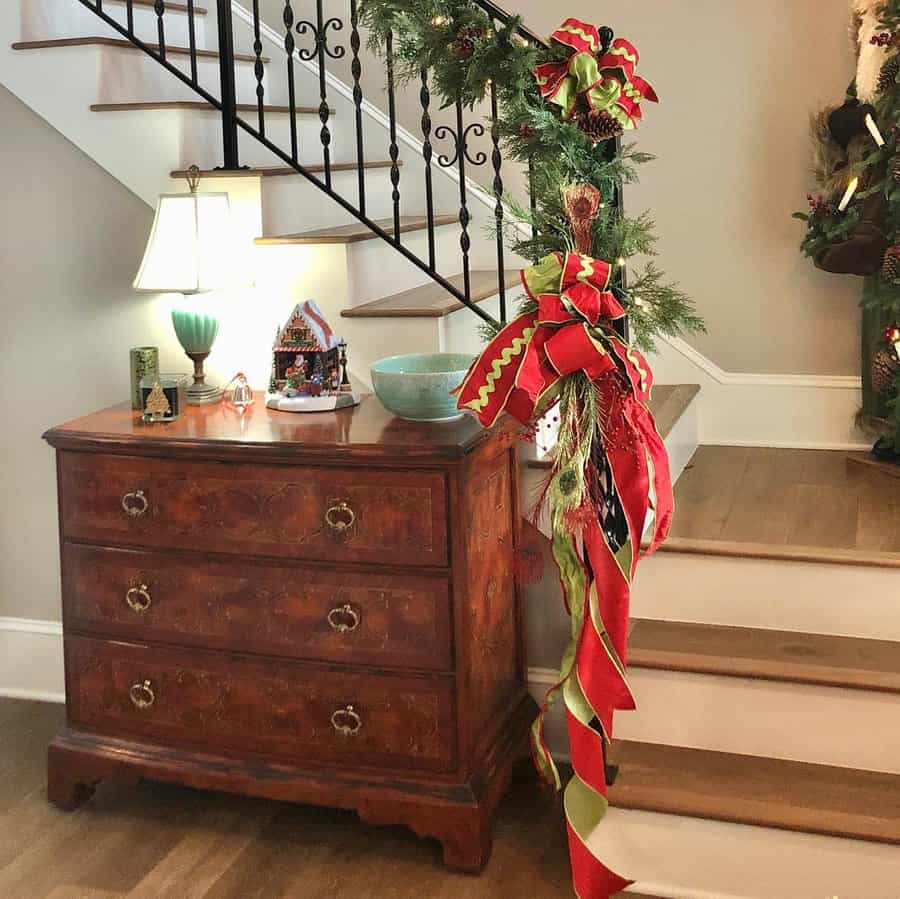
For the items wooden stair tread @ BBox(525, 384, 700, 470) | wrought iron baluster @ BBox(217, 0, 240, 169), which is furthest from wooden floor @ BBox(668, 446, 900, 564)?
wrought iron baluster @ BBox(217, 0, 240, 169)

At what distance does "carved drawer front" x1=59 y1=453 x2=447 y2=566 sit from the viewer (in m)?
2.50

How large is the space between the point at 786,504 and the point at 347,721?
Result: 1.30 meters

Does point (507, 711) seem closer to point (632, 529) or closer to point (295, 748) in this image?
point (295, 748)

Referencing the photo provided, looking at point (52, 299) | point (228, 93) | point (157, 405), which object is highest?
point (228, 93)

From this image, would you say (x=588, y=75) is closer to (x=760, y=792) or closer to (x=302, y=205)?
(x=302, y=205)

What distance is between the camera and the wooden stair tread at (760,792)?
2352 mm

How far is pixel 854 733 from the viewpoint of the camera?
2.52 m

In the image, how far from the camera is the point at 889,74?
3262 millimetres

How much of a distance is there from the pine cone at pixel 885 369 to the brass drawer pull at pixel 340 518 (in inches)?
69.3

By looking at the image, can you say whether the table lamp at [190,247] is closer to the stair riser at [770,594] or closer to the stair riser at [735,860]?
the stair riser at [770,594]

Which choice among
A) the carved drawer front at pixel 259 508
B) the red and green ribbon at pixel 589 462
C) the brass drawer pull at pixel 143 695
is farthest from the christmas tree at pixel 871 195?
the brass drawer pull at pixel 143 695

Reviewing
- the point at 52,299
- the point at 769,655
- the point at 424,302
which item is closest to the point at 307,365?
the point at 424,302

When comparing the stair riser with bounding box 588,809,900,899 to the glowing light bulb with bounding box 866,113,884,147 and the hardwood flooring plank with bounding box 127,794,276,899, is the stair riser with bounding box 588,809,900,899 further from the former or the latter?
the glowing light bulb with bounding box 866,113,884,147

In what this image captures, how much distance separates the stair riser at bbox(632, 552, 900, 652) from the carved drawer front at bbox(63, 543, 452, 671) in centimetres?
59
